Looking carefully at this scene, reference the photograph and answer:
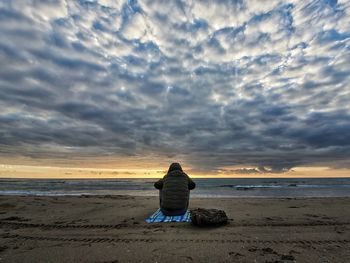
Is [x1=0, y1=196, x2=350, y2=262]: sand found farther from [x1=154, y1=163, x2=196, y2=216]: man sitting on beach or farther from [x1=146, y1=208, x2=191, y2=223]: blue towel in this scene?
[x1=154, y1=163, x2=196, y2=216]: man sitting on beach

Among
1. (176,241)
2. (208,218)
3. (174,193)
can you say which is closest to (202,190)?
(174,193)

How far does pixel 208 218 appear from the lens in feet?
23.3

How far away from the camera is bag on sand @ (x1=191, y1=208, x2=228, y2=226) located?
280 inches

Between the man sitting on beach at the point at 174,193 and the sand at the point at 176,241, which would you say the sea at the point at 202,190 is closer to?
the man sitting on beach at the point at 174,193

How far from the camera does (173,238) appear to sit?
6020 millimetres

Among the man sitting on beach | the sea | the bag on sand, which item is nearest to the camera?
the bag on sand

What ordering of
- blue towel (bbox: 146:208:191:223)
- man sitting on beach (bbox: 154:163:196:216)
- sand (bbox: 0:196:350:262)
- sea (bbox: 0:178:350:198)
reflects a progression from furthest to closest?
sea (bbox: 0:178:350:198)
man sitting on beach (bbox: 154:163:196:216)
blue towel (bbox: 146:208:191:223)
sand (bbox: 0:196:350:262)

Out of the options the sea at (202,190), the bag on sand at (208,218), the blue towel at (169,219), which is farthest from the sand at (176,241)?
the sea at (202,190)

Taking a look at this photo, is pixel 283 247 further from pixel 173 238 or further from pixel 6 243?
pixel 6 243

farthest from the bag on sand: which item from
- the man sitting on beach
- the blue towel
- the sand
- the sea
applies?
the sea

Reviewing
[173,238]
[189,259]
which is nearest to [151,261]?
[189,259]

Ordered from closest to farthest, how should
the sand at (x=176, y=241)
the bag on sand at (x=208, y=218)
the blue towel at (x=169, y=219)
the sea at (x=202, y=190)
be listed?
the sand at (x=176, y=241), the bag on sand at (x=208, y=218), the blue towel at (x=169, y=219), the sea at (x=202, y=190)

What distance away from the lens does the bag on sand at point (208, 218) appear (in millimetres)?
7102

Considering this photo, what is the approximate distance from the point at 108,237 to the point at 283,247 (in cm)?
431
